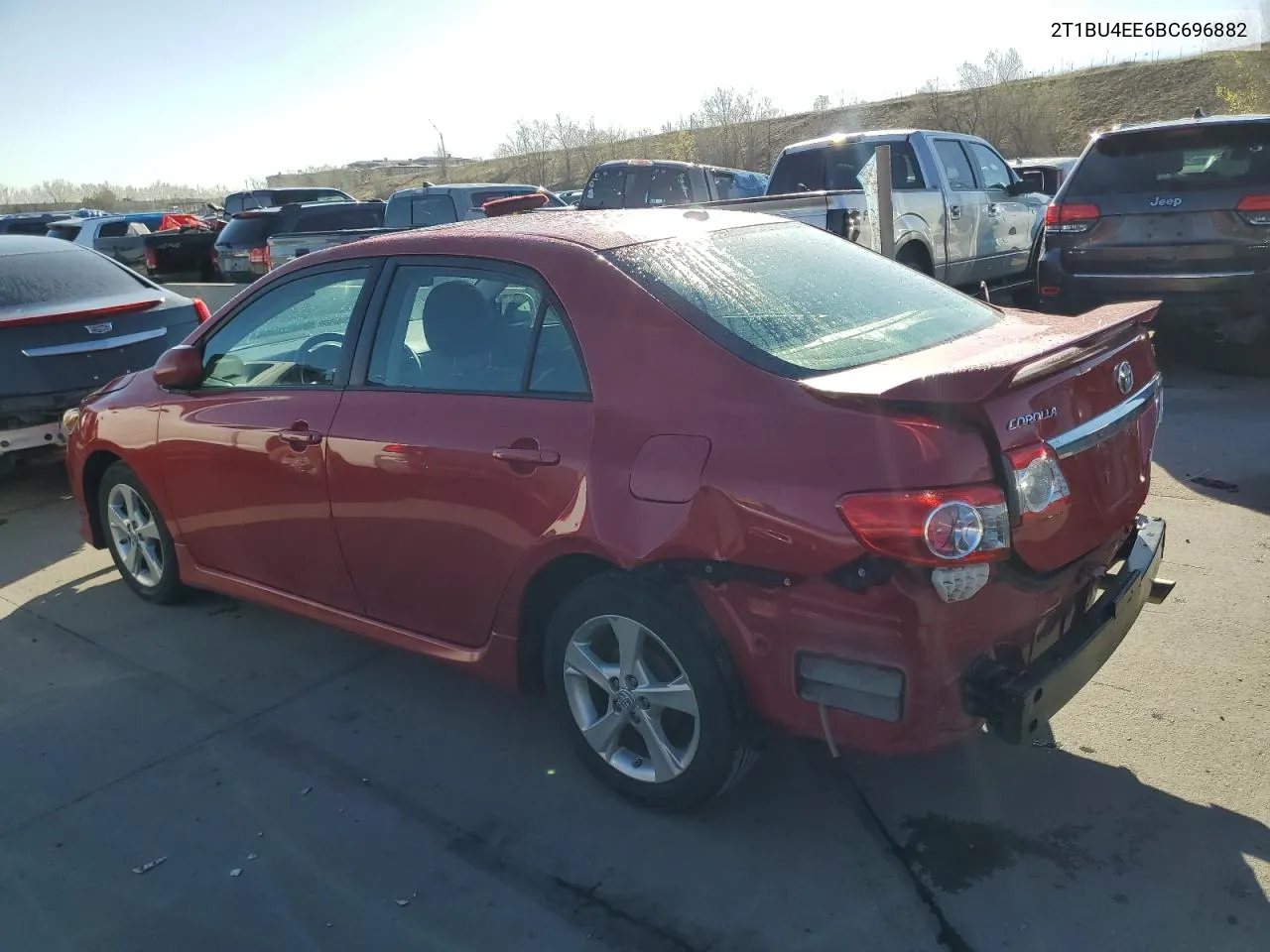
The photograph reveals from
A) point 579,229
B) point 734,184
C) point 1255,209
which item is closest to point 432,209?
point 734,184

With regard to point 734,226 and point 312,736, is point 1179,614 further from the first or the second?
point 312,736

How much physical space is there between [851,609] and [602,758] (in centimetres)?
107

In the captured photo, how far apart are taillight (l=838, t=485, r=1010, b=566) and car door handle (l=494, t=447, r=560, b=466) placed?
0.93 metres

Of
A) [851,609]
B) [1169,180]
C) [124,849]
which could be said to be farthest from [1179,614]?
[1169,180]

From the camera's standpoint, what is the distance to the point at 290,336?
A: 4.27 m

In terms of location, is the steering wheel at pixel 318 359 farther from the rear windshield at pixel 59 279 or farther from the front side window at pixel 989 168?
the front side window at pixel 989 168

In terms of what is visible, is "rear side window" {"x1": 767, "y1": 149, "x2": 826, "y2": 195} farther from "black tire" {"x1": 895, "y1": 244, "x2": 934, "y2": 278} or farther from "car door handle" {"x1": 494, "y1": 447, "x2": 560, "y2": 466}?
"car door handle" {"x1": 494, "y1": 447, "x2": 560, "y2": 466}

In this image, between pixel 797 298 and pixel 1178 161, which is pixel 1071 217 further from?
pixel 797 298

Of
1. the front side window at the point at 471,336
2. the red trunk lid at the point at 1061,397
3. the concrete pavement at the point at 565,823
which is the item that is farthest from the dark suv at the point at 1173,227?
the front side window at the point at 471,336

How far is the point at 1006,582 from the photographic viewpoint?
267 cm

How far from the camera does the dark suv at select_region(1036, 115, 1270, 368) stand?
736cm

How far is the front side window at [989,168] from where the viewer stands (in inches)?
447

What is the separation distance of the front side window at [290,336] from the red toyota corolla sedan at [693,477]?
0.6 inches

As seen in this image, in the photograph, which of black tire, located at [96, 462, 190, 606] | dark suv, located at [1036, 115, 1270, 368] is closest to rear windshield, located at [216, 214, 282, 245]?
black tire, located at [96, 462, 190, 606]
